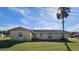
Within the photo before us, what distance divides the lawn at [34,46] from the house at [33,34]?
0.18 ft

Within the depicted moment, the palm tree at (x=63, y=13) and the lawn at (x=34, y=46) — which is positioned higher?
the palm tree at (x=63, y=13)

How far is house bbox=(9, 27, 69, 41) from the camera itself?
8.44 ft

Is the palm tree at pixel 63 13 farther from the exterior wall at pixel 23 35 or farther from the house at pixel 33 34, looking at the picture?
the exterior wall at pixel 23 35

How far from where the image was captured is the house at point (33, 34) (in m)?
2.57

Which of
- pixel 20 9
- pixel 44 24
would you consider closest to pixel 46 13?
pixel 44 24

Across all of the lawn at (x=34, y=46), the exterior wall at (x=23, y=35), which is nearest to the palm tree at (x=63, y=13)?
the lawn at (x=34, y=46)

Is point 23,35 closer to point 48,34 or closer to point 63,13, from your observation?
point 48,34

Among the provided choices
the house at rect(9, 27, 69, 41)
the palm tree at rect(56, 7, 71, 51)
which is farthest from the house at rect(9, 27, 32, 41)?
the palm tree at rect(56, 7, 71, 51)

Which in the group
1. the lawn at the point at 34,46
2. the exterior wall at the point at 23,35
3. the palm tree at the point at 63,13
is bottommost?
the lawn at the point at 34,46

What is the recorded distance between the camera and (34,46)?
2.57 meters

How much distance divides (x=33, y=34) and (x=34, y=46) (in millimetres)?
127

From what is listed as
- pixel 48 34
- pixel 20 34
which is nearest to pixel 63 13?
pixel 48 34
